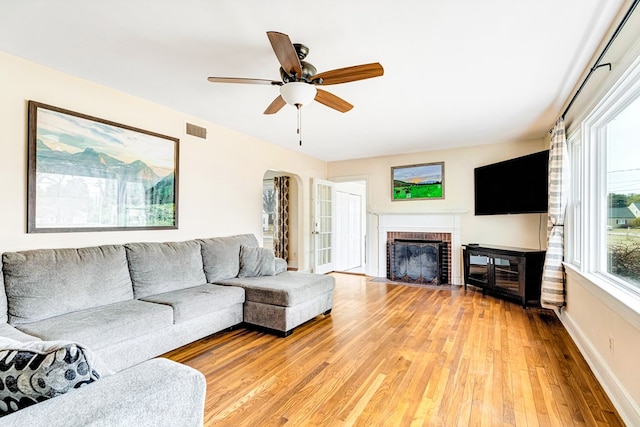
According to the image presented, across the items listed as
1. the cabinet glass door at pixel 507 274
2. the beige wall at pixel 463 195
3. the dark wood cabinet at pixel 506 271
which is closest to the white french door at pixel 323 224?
the beige wall at pixel 463 195

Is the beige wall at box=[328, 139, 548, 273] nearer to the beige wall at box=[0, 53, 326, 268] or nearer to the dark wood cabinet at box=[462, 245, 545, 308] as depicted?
the dark wood cabinet at box=[462, 245, 545, 308]

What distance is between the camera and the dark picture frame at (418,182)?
5.69 m

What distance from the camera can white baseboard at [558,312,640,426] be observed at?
1.79 metres

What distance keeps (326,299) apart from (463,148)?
3626 mm

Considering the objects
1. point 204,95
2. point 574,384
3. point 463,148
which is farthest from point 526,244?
point 204,95

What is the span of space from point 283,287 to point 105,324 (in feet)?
4.95

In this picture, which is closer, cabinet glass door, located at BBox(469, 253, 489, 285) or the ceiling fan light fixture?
the ceiling fan light fixture

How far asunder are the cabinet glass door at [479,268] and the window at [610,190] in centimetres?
144

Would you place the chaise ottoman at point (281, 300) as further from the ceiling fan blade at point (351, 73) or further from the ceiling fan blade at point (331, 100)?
the ceiling fan blade at point (351, 73)

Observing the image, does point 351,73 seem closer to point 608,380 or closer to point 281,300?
point 281,300

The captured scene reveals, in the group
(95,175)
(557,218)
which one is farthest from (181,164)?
(557,218)

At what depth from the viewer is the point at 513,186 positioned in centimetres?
459

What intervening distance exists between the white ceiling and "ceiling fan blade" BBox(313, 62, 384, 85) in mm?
256

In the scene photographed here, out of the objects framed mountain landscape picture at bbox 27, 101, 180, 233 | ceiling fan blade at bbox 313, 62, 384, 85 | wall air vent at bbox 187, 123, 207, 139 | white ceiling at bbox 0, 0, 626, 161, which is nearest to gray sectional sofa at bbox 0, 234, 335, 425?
framed mountain landscape picture at bbox 27, 101, 180, 233
